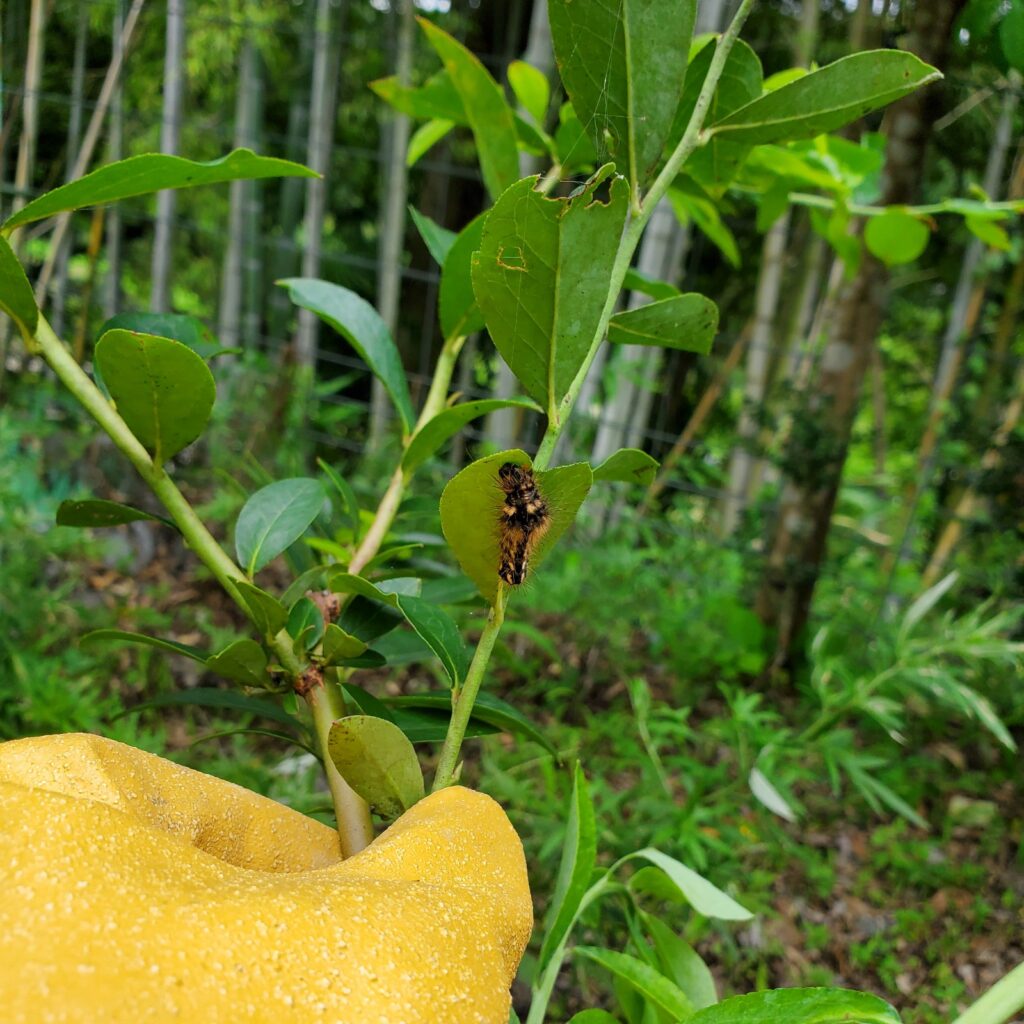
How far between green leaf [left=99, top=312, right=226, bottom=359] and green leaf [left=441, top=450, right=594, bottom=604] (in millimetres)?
212

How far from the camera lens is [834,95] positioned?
393mm

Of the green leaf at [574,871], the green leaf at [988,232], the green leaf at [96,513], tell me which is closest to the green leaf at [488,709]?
the green leaf at [574,871]

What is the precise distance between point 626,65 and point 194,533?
0.89 ft

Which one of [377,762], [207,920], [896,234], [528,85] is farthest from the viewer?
[896,234]

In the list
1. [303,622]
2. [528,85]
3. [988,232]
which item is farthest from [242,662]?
[988,232]

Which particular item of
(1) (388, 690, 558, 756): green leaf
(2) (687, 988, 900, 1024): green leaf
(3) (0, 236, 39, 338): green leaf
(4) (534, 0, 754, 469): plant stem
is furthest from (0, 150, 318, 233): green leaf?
(2) (687, 988, 900, 1024): green leaf

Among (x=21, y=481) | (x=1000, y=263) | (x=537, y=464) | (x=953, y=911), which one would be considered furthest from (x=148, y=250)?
(x=537, y=464)

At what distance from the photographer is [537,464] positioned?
0.35m

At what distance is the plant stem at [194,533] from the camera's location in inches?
14.9

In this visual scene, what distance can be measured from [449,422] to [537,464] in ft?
0.45

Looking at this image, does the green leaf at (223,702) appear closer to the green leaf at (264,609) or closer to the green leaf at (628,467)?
the green leaf at (264,609)

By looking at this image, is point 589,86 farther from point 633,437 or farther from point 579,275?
point 633,437

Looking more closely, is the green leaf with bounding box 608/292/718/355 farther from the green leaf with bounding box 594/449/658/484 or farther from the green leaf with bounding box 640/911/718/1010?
the green leaf with bounding box 640/911/718/1010

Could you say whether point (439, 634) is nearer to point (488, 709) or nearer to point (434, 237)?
point (488, 709)
